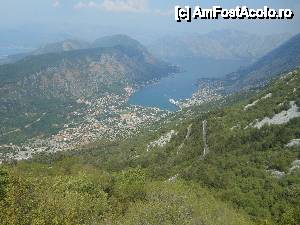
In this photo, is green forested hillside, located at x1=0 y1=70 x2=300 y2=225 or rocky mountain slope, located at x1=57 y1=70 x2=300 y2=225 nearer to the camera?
green forested hillside, located at x1=0 y1=70 x2=300 y2=225

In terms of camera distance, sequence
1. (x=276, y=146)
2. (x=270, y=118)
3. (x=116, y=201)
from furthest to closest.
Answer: (x=270, y=118) → (x=276, y=146) → (x=116, y=201)

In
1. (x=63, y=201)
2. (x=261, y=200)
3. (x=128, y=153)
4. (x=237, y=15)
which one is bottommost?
(x=128, y=153)

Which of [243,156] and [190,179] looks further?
[243,156]

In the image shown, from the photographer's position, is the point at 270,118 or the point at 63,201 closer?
the point at 63,201

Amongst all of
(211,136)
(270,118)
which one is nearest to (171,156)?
(211,136)

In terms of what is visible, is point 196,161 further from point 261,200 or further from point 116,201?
point 116,201

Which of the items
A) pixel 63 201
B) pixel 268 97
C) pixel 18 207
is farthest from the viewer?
pixel 268 97

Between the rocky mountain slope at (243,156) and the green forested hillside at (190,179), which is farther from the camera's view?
the rocky mountain slope at (243,156)

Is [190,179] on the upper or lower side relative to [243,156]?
lower
